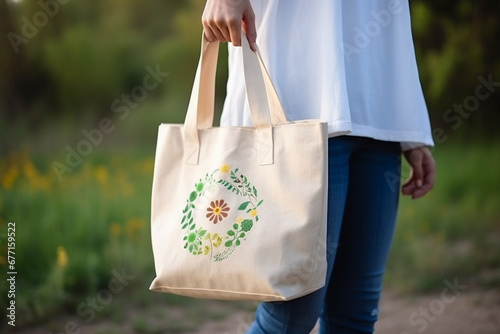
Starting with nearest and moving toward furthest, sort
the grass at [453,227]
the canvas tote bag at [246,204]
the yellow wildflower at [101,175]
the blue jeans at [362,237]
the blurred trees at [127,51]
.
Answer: the canvas tote bag at [246,204] → the blue jeans at [362,237] → the blurred trees at [127,51] → the yellow wildflower at [101,175] → the grass at [453,227]

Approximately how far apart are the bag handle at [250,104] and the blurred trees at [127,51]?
192 centimetres

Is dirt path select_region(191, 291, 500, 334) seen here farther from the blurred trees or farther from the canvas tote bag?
the canvas tote bag

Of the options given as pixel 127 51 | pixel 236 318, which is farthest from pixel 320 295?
pixel 127 51

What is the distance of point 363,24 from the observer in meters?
1.18

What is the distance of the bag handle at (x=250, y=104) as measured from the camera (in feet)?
3.52

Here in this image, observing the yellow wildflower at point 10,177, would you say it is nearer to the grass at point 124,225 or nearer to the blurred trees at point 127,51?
the grass at point 124,225

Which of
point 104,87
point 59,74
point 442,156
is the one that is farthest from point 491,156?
point 59,74

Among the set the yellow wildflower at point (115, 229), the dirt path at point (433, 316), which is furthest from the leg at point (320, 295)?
the yellow wildflower at point (115, 229)

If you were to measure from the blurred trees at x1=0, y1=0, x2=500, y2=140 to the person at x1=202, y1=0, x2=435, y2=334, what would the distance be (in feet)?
6.28

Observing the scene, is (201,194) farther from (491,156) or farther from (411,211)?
(491,156)

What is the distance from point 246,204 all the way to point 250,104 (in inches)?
7.4

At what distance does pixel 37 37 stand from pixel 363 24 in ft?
7.08

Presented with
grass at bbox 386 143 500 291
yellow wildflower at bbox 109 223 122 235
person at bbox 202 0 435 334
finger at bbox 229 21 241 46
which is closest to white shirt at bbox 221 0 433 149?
person at bbox 202 0 435 334

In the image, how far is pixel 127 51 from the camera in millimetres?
3127
